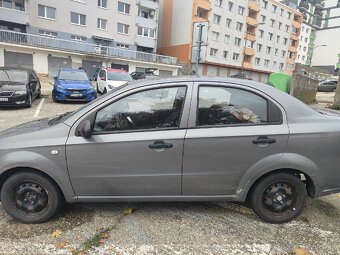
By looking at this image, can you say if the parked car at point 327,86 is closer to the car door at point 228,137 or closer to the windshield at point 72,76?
the windshield at point 72,76

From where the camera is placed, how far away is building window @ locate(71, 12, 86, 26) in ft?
108

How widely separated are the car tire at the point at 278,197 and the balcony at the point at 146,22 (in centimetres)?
3784

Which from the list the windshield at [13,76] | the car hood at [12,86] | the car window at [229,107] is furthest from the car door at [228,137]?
the windshield at [13,76]

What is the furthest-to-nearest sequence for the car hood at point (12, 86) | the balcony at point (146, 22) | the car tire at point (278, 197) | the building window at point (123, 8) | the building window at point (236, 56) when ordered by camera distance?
the building window at point (236, 56) < the balcony at point (146, 22) < the building window at point (123, 8) < the car hood at point (12, 86) < the car tire at point (278, 197)

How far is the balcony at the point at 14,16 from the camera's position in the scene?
92.8 feet

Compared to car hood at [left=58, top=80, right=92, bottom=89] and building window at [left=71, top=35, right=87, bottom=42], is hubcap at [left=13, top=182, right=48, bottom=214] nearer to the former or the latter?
car hood at [left=58, top=80, right=92, bottom=89]

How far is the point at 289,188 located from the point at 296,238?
0.52 metres

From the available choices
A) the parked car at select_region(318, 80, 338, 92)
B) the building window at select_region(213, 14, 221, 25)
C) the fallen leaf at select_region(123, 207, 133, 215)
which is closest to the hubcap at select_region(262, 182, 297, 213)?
the fallen leaf at select_region(123, 207, 133, 215)

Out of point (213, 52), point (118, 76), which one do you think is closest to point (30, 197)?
point (118, 76)

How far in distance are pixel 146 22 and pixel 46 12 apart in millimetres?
12876

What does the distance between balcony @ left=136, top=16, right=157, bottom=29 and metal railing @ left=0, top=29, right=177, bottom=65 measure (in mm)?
4281

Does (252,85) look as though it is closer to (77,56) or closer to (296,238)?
(296,238)

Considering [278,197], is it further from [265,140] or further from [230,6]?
[230,6]

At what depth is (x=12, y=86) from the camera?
10.3m
